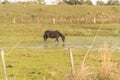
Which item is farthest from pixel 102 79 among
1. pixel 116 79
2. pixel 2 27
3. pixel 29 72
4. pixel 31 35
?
pixel 2 27

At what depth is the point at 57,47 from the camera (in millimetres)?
27609

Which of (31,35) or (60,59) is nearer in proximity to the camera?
(60,59)

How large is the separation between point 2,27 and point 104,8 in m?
28.1

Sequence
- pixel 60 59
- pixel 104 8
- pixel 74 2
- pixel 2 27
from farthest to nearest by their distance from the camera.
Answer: pixel 74 2 → pixel 104 8 → pixel 2 27 → pixel 60 59

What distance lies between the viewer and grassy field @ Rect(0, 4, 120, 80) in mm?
10432

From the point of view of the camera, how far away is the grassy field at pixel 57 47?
10432 millimetres

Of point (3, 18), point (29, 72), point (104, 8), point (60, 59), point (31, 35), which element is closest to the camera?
point (29, 72)

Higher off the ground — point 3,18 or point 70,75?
point 70,75

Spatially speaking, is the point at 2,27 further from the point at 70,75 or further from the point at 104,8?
the point at 70,75

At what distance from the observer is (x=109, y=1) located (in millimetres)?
87500

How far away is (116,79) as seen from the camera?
997cm

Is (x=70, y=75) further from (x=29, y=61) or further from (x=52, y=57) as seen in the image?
(x=52, y=57)

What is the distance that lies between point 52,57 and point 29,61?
2233 mm

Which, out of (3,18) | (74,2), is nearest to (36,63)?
(3,18)
